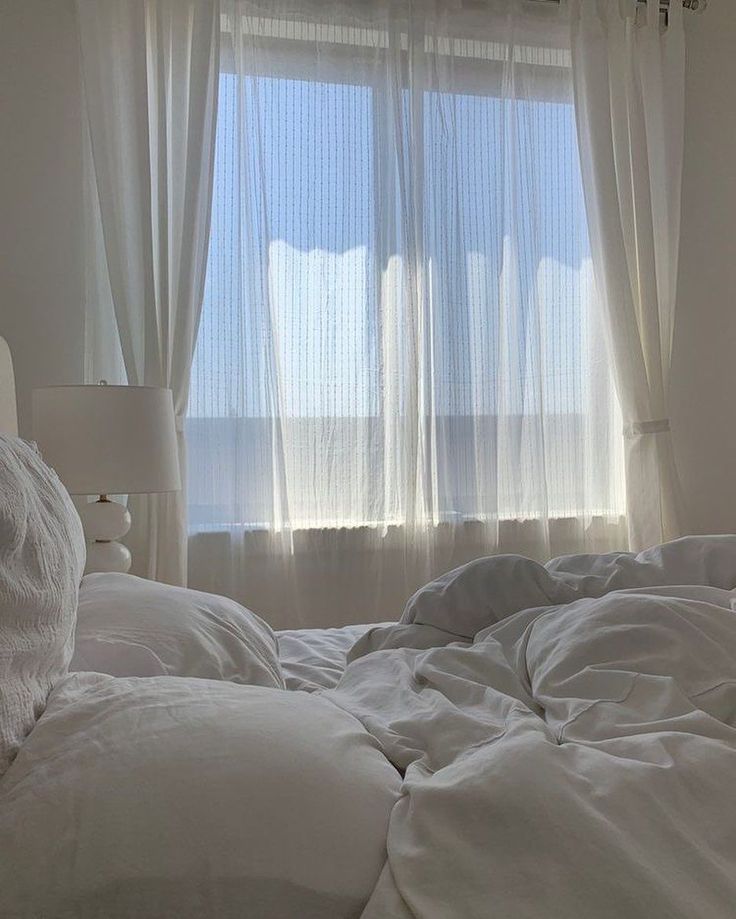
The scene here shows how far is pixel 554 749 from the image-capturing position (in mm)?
928

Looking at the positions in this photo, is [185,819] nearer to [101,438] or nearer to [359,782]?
[359,782]

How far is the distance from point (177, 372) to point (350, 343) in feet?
2.08

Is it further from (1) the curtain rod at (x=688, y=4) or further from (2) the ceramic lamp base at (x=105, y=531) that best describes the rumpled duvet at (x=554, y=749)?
(1) the curtain rod at (x=688, y=4)

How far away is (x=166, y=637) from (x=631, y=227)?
286cm

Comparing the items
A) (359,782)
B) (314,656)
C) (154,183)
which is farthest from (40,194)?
(359,782)

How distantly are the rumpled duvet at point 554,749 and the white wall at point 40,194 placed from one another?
1.99 metres

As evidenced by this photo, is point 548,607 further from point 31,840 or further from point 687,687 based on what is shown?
point 31,840

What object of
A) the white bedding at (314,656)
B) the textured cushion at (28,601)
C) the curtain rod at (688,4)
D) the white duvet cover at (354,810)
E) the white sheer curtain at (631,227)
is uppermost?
the curtain rod at (688,4)

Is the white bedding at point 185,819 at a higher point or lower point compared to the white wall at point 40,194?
lower

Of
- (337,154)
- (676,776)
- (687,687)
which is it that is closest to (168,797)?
(676,776)

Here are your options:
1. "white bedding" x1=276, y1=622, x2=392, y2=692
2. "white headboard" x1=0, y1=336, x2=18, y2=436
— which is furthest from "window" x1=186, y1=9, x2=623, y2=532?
"white bedding" x1=276, y1=622, x2=392, y2=692

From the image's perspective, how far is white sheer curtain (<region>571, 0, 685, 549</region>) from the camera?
3.64 meters

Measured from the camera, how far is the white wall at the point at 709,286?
12.7 feet

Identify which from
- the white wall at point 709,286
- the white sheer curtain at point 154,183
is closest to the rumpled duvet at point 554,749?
the white sheer curtain at point 154,183
